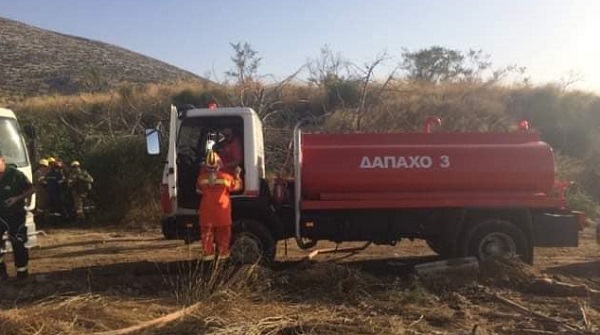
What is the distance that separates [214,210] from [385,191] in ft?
7.79

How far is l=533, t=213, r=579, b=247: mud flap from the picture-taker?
923 centimetres

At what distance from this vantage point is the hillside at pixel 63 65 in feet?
118

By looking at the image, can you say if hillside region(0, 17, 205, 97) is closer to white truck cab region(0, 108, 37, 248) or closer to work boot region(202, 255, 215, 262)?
white truck cab region(0, 108, 37, 248)

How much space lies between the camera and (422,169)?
915cm

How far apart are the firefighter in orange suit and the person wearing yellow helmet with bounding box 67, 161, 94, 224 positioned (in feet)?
29.3

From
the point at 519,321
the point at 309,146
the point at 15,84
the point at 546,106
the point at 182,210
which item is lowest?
the point at 519,321

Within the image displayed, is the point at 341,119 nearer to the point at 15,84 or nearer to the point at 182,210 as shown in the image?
the point at 182,210

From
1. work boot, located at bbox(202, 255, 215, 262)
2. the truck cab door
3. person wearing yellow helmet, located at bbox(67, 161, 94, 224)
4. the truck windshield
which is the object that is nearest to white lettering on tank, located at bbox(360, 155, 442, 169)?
work boot, located at bbox(202, 255, 215, 262)

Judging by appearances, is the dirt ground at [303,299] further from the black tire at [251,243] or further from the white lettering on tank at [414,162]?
the white lettering on tank at [414,162]

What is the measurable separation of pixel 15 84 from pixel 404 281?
111 feet

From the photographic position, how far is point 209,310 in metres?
6.82

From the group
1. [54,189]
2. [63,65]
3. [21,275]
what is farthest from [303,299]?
[63,65]

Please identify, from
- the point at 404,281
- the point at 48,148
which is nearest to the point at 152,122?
the point at 48,148

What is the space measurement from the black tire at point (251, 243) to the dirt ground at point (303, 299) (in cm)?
48
